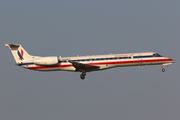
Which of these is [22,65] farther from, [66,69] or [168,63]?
[168,63]

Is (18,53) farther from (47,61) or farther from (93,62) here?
(93,62)

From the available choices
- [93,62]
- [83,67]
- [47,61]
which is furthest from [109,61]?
[47,61]

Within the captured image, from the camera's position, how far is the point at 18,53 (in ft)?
112

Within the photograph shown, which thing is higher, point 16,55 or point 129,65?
point 16,55

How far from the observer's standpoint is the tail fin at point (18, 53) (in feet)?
111

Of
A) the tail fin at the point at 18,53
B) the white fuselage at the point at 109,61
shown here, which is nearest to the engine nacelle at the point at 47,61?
the white fuselage at the point at 109,61

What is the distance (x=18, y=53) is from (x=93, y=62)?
10.5 meters

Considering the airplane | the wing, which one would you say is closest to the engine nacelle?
the airplane

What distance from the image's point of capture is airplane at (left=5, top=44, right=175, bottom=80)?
31.9 meters

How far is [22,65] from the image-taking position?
1305 inches

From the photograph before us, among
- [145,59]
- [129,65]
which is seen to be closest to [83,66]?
[129,65]

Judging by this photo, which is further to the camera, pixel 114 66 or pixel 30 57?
pixel 30 57

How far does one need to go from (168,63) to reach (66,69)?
13451mm

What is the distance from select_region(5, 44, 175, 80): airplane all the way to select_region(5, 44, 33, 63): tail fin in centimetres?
71
